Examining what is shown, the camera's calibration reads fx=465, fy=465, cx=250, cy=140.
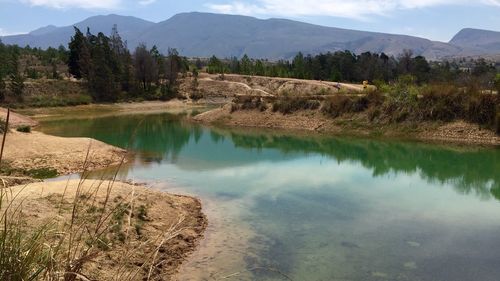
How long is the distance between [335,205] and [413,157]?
10.5 m

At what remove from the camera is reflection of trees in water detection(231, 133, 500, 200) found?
60.8 ft

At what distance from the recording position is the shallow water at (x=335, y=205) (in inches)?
373

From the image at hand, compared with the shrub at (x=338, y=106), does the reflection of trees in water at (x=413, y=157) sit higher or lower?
lower

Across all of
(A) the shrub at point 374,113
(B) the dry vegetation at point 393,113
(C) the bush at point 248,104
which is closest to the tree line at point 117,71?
(C) the bush at point 248,104

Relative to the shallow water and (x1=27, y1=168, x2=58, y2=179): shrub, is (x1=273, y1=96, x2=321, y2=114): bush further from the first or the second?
(x1=27, y1=168, x2=58, y2=179): shrub

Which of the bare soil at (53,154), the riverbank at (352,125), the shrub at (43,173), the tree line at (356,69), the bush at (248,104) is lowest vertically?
the shrub at (43,173)

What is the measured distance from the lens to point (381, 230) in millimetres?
11852

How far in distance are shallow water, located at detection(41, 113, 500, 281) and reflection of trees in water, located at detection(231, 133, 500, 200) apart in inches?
2.1

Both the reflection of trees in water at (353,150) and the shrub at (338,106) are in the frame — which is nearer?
the reflection of trees in water at (353,150)

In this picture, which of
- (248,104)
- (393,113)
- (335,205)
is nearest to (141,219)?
(335,205)

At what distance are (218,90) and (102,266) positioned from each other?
6024 cm

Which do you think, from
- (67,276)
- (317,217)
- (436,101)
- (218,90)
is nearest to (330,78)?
(218,90)

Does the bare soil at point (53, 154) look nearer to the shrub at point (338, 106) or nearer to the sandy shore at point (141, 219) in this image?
the sandy shore at point (141, 219)

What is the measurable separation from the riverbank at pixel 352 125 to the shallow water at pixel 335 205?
195cm
